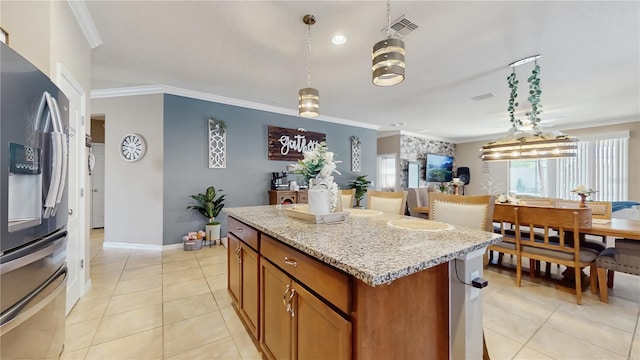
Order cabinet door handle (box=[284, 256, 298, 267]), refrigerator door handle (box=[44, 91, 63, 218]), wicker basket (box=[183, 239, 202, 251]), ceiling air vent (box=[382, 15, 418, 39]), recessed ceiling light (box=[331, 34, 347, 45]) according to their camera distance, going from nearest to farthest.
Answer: cabinet door handle (box=[284, 256, 298, 267]) → refrigerator door handle (box=[44, 91, 63, 218]) → ceiling air vent (box=[382, 15, 418, 39]) → recessed ceiling light (box=[331, 34, 347, 45]) → wicker basket (box=[183, 239, 202, 251])

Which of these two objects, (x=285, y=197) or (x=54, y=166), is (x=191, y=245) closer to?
(x=285, y=197)

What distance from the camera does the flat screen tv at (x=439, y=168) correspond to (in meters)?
8.29

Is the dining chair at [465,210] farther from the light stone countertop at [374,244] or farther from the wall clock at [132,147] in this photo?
the wall clock at [132,147]

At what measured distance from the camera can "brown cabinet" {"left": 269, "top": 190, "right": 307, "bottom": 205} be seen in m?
4.77

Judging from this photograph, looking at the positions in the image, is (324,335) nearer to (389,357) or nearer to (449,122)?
(389,357)

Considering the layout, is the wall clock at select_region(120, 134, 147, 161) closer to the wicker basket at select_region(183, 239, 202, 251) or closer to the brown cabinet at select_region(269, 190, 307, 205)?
the wicker basket at select_region(183, 239, 202, 251)

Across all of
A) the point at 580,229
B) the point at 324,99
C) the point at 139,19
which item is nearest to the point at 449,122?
the point at 324,99

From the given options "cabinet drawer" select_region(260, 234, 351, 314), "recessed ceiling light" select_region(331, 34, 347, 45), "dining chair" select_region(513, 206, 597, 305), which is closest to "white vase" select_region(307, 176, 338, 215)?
"cabinet drawer" select_region(260, 234, 351, 314)

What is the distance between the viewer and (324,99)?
4648mm

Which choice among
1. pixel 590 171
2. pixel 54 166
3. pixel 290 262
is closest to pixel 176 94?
pixel 54 166

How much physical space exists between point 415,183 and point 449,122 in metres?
2.31

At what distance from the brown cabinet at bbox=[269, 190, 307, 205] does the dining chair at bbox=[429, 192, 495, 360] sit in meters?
3.03

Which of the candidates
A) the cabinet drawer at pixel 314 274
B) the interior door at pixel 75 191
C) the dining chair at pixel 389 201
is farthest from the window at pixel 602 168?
the interior door at pixel 75 191

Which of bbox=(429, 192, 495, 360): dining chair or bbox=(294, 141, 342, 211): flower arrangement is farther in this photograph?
bbox=(429, 192, 495, 360): dining chair
